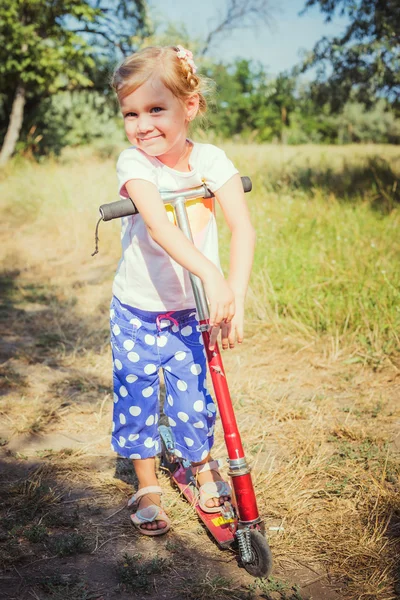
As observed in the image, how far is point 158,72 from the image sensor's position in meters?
1.89

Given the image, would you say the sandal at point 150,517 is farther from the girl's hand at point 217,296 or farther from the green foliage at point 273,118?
the green foliage at point 273,118

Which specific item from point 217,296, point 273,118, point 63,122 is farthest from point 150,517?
point 273,118

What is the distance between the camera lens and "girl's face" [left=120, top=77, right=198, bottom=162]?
6.21 feet

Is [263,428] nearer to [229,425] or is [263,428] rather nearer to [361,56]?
[229,425]

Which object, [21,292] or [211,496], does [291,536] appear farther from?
[21,292]

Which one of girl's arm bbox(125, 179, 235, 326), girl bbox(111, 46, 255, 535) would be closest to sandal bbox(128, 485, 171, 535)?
girl bbox(111, 46, 255, 535)

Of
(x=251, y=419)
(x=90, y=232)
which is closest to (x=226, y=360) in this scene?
(x=251, y=419)

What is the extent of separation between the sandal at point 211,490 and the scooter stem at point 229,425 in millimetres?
364

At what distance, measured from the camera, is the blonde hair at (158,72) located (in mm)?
1882

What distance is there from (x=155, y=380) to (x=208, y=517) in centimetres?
54

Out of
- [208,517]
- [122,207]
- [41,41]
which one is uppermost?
[41,41]

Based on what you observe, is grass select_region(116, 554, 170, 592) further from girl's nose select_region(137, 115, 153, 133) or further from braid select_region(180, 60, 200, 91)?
braid select_region(180, 60, 200, 91)

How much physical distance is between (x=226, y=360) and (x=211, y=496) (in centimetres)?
163

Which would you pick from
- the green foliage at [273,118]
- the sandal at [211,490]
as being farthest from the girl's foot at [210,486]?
the green foliage at [273,118]
